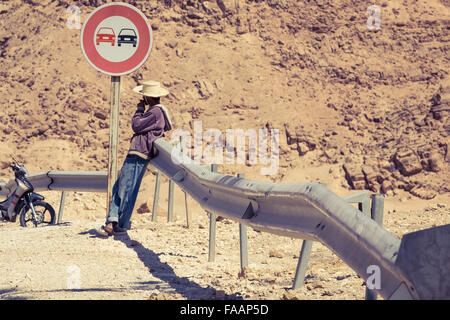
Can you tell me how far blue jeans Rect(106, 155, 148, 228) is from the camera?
8.38 m

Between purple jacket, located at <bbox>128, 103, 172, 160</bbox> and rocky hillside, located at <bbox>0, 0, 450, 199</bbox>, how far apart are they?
9.10 metres

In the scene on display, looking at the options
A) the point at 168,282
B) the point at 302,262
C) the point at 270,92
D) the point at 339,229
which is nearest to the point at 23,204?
the point at 168,282

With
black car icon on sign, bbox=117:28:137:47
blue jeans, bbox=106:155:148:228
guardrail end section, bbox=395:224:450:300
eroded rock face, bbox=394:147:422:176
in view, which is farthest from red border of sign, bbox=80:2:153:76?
eroded rock face, bbox=394:147:422:176

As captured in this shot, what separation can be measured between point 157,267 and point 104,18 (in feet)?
10.7

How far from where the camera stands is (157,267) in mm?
6652

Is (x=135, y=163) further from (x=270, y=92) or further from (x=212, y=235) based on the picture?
(x=270, y=92)

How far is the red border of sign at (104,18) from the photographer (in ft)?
27.5

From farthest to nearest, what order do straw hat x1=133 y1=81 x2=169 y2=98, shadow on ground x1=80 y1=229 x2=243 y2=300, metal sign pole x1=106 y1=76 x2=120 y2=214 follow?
metal sign pole x1=106 y1=76 x2=120 y2=214 → straw hat x1=133 y1=81 x2=169 y2=98 → shadow on ground x1=80 y1=229 x2=243 y2=300

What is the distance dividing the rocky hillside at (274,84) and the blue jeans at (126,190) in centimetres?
920

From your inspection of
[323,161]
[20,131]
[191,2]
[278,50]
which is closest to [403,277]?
[323,161]

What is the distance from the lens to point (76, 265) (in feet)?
21.2

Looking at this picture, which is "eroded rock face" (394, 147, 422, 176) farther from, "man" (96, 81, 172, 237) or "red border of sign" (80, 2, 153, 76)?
"red border of sign" (80, 2, 153, 76)

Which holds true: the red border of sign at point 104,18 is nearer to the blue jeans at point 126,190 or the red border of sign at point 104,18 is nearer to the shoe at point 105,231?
the blue jeans at point 126,190

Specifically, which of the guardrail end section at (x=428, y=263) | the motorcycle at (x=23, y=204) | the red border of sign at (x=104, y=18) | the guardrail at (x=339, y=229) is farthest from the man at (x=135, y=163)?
the guardrail end section at (x=428, y=263)
